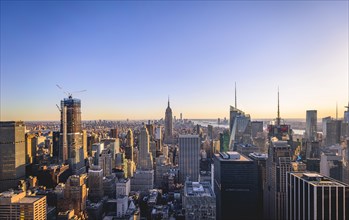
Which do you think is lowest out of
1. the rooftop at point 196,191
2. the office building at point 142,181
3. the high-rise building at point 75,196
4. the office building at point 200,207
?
the office building at point 142,181

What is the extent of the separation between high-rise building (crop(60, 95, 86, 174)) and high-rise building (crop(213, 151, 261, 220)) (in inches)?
602

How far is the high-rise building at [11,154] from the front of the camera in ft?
70.9

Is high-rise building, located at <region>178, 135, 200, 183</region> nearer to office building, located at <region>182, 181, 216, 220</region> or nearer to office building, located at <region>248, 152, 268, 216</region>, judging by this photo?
office building, located at <region>248, 152, 268, 216</region>

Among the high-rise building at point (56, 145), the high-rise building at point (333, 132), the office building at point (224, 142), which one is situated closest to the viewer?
the high-rise building at point (56, 145)

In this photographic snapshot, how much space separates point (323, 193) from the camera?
35.4 feet

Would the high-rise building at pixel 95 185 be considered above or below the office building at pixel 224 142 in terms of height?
below

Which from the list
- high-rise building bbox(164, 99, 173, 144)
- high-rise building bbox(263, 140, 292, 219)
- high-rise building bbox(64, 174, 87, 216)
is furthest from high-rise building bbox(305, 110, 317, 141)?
high-rise building bbox(64, 174, 87, 216)

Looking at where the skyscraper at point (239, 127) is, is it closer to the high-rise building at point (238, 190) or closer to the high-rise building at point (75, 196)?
the high-rise building at point (238, 190)

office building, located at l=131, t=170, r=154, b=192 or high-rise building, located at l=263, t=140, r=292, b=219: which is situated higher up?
high-rise building, located at l=263, t=140, r=292, b=219

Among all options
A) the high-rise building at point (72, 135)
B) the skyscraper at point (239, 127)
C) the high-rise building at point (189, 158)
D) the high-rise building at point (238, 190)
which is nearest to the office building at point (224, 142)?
the skyscraper at point (239, 127)

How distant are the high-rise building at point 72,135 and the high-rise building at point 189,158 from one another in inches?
382

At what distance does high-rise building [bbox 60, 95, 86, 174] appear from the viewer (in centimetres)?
2856

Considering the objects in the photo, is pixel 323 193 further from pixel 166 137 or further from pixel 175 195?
pixel 166 137

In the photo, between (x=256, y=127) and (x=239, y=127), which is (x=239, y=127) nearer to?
(x=239, y=127)
